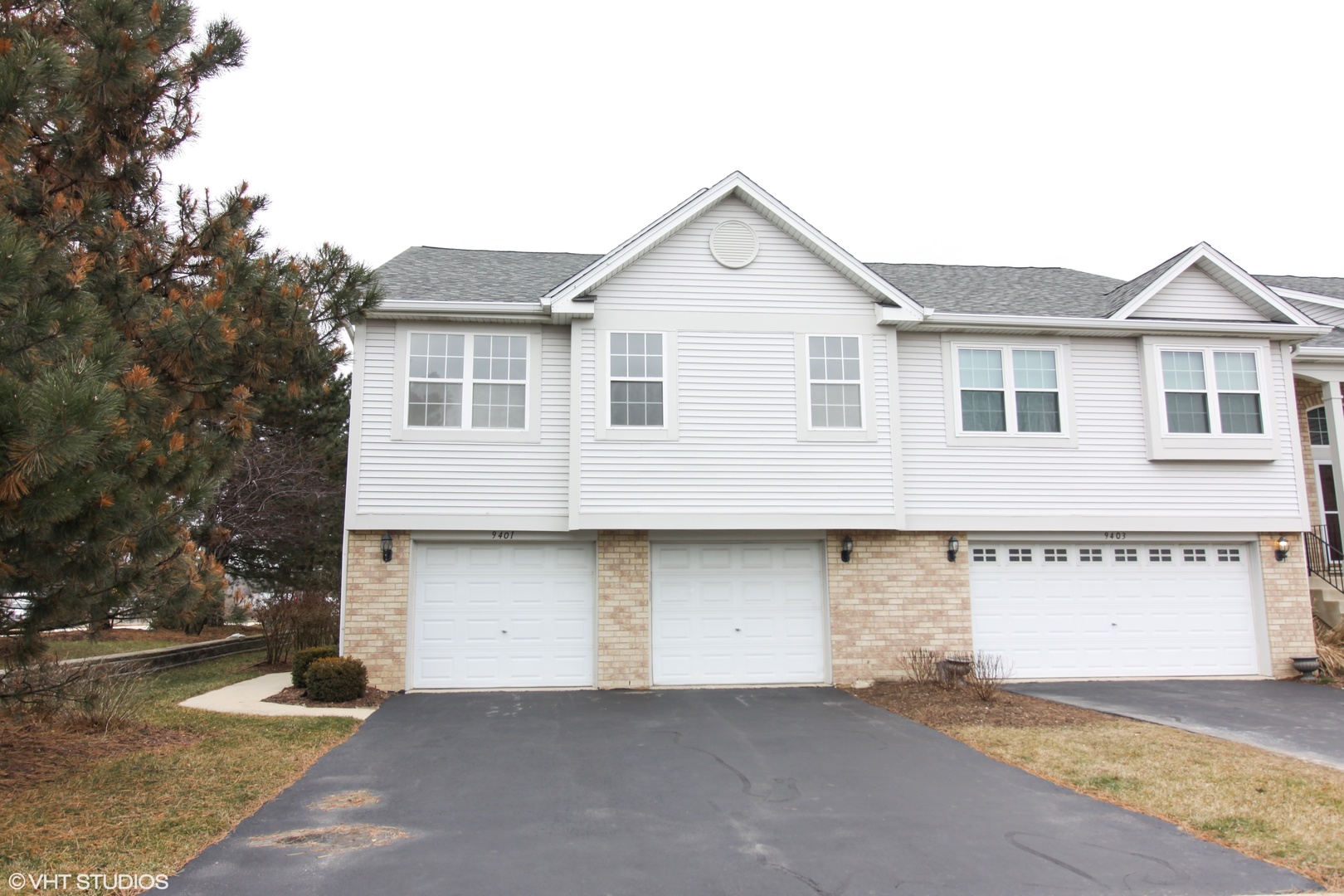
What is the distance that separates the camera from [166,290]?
754cm

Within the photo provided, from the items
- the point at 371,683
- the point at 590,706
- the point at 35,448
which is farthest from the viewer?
the point at 371,683

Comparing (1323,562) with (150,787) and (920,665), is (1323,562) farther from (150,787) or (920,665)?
(150,787)

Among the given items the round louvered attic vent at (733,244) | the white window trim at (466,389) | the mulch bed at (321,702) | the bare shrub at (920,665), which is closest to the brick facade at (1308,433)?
the bare shrub at (920,665)

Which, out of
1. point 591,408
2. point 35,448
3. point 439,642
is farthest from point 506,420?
point 35,448

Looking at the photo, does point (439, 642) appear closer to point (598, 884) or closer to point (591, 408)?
point (591, 408)

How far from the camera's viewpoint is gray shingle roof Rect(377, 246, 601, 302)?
43.4 ft

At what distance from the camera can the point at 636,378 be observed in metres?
12.8

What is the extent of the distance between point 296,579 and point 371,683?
12.8 m

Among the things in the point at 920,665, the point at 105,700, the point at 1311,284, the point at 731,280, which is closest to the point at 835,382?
the point at 731,280

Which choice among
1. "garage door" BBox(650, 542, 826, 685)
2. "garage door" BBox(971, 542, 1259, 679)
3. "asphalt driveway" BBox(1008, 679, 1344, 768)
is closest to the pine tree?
"garage door" BBox(650, 542, 826, 685)

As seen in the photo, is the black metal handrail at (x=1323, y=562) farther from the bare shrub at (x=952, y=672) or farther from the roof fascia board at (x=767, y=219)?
the roof fascia board at (x=767, y=219)

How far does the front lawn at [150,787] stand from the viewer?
218 inches

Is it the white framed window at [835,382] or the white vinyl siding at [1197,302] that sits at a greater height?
the white vinyl siding at [1197,302]

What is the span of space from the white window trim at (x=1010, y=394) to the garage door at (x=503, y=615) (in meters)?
6.22
